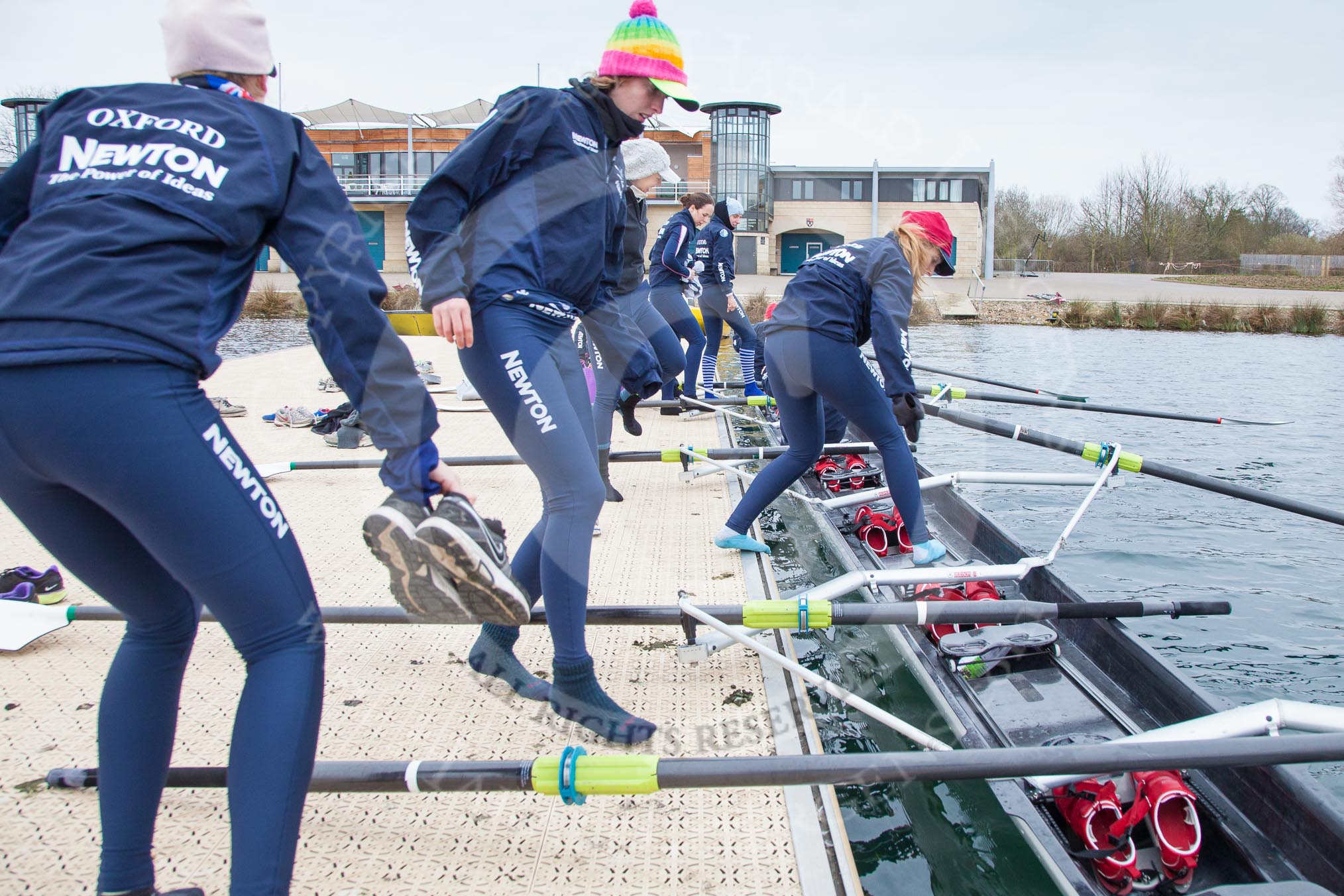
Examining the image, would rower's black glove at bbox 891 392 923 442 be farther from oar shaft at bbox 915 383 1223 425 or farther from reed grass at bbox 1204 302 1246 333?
reed grass at bbox 1204 302 1246 333

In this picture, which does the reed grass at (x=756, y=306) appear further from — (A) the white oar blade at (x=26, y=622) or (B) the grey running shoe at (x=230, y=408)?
→ (A) the white oar blade at (x=26, y=622)

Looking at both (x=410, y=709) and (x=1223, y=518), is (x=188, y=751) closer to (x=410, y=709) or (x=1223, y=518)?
(x=410, y=709)

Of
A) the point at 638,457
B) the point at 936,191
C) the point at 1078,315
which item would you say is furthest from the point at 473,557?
the point at 936,191

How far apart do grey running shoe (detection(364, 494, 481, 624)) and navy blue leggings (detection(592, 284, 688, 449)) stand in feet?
9.96

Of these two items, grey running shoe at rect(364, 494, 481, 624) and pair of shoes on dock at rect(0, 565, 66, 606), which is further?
pair of shoes on dock at rect(0, 565, 66, 606)

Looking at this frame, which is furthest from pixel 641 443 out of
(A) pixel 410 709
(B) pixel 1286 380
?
(B) pixel 1286 380

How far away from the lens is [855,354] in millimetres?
4043

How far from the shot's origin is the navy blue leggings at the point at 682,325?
8516 mm

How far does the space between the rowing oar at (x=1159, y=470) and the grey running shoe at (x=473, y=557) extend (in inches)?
145

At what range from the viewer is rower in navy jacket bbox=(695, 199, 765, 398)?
8383mm

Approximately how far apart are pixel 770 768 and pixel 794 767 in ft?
0.17

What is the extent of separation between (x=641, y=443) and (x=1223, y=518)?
474 cm

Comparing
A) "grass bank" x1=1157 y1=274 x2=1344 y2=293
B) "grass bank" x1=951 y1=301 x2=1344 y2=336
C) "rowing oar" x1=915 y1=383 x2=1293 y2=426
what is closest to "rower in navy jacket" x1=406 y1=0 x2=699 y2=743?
"rowing oar" x1=915 y1=383 x2=1293 y2=426

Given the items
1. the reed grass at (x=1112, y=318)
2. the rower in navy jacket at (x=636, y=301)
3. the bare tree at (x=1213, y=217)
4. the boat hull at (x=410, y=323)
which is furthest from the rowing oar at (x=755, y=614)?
the bare tree at (x=1213, y=217)
